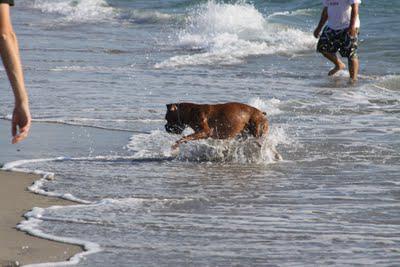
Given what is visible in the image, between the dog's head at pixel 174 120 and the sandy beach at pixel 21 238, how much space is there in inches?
61.5

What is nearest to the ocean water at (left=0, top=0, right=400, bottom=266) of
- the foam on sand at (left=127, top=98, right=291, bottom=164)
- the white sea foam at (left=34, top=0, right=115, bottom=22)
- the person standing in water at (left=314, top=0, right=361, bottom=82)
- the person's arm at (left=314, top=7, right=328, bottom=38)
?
the foam on sand at (left=127, top=98, right=291, bottom=164)

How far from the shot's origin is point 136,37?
2302 centimetres

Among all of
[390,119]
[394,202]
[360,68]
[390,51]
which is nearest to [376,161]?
[394,202]

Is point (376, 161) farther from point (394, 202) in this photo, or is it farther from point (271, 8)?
point (271, 8)

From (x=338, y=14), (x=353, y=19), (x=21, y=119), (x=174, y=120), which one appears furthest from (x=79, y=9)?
(x=21, y=119)

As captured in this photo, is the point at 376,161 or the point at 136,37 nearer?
the point at 376,161

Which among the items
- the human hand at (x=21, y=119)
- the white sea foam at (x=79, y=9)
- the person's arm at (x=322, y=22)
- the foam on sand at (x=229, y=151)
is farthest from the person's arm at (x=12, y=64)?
the white sea foam at (x=79, y=9)

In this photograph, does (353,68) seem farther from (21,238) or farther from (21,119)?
(21,119)

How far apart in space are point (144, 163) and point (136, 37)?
47.8ft

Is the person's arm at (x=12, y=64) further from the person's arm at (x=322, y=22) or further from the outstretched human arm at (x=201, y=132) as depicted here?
the person's arm at (x=322, y=22)

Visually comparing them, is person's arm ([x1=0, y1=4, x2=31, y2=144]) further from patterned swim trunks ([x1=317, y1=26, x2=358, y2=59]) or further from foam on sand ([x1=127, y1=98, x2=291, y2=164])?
patterned swim trunks ([x1=317, y1=26, x2=358, y2=59])

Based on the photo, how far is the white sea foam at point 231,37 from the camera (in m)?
18.0

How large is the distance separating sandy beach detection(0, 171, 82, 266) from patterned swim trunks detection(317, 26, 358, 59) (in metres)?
7.70

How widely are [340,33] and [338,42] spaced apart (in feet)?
0.41
